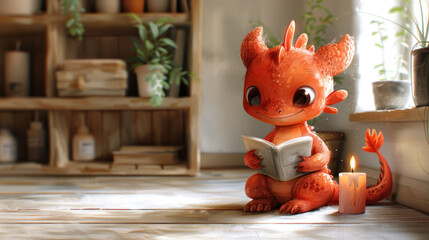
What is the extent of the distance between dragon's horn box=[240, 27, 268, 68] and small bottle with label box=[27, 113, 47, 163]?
1056mm

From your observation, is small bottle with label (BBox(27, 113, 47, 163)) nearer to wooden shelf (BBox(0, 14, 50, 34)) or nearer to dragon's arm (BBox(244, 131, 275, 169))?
wooden shelf (BBox(0, 14, 50, 34))

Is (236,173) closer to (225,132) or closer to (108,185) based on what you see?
(225,132)

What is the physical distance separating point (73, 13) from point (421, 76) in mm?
1173

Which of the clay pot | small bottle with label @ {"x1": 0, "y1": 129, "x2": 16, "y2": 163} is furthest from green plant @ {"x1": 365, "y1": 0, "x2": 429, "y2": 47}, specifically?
small bottle with label @ {"x1": 0, "y1": 129, "x2": 16, "y2": 163}

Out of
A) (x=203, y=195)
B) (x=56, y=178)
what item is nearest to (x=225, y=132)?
(x=203, y=195)

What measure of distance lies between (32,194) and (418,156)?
0.98m

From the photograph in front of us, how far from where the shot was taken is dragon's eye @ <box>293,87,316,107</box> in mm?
819

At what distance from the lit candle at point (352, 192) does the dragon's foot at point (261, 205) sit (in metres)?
0.14

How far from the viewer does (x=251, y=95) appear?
0.86 m

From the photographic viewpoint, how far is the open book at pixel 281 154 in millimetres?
813

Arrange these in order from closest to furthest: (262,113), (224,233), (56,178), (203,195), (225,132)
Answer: (224,233) → (262,113) → (203,195) → (56,178) → (225,132)

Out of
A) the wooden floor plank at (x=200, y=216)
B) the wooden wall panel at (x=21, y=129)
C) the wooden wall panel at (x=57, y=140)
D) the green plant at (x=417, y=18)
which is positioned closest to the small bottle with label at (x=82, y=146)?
the wooden wall panel at (x=57, y=140)

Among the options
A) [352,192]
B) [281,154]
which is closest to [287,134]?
[281,154]

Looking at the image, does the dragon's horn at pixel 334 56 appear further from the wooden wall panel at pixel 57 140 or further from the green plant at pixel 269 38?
the wooden wall panel at pixel 57 140
